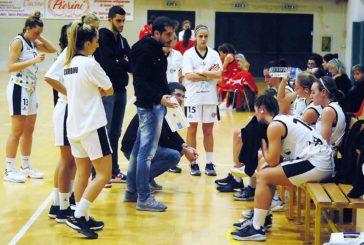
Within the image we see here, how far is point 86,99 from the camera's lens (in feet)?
16.3

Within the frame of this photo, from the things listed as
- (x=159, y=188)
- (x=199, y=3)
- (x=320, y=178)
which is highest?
(x=199, y=3)

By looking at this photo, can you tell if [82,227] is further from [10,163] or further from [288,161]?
[10,163]

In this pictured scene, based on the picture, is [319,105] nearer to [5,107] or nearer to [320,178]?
[320,178]

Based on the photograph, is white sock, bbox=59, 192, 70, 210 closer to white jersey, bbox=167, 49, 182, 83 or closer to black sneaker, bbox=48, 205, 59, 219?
black sneaker, bbox=48, 205, 59, 219

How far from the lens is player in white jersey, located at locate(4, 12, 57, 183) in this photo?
21.4 ft

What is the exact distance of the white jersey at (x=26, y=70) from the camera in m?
6.59

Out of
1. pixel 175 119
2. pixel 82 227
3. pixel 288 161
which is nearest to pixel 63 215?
pixel 82 227

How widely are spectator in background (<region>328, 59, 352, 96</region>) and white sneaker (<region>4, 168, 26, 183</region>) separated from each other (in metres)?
4.17

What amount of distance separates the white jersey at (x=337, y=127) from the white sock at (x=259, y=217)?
2.88 feet

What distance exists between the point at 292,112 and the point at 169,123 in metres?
1.32

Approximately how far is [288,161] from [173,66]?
367 centimetres

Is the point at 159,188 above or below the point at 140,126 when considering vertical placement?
below

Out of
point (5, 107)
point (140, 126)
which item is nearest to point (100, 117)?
point (140, 126)

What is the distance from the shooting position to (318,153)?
4.94 m
